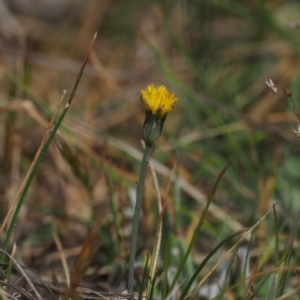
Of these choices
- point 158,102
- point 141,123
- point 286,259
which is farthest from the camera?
point 141,123

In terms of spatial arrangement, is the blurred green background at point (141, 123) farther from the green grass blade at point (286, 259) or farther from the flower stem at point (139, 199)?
the green grass blade at point (286, 259)

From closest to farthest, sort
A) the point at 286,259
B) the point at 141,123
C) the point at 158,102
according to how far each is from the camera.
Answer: the point at 158,102
the point at 286,259
the point at 141,123

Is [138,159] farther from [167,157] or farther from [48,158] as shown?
[48,158]

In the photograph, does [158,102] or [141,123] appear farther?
[141,123]

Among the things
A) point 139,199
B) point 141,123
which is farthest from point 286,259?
point 141,123

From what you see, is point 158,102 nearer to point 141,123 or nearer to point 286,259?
point 286,259

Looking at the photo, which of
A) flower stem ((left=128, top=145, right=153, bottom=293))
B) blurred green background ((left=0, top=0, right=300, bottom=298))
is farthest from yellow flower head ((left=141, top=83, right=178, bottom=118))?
blurred green background ((left=0, top=0, right=300, bottom=298))

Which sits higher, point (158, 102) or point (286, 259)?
point (158, 102)

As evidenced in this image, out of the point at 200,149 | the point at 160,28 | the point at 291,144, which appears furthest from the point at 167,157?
the point at 160,28

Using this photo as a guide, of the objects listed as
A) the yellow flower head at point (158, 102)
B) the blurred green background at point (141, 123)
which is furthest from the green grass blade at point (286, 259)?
the yellow flower head at point (158, 102)

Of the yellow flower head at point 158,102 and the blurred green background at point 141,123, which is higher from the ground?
the yellow flower head at point 158,102

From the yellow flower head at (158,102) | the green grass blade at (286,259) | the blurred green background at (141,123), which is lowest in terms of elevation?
the blurred green background at (141,123)
